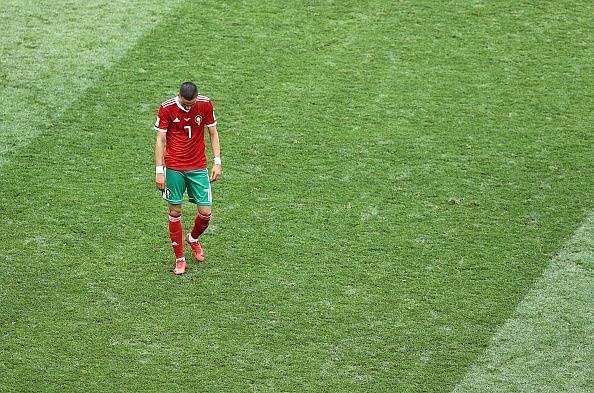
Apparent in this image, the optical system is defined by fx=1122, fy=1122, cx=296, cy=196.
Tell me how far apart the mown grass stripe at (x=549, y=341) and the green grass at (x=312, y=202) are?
12cm

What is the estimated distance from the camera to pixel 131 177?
1008 centimetres

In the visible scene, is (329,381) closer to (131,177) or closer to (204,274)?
(204,274)

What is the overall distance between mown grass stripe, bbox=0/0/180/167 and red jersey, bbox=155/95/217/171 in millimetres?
2355

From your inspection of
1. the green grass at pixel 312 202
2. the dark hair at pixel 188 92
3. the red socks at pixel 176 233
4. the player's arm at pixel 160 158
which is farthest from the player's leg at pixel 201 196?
the dark hair at pixel 188 92

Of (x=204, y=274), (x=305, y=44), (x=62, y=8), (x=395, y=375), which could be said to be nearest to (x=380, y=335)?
(x=395, y=375)

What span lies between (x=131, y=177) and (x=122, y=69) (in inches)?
76.3

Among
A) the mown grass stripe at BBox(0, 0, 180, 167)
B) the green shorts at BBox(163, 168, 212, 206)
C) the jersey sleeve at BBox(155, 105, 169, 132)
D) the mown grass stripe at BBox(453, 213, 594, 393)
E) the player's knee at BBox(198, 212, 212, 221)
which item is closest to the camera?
the mown grass stripe at BBox(453, 213, 594, 393)

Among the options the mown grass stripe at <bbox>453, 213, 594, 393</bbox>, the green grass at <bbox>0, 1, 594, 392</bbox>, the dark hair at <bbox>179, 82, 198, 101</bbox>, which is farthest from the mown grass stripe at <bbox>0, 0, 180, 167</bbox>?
the mown grass stripe at <bbox>453, 213, 594, 393</bbox>

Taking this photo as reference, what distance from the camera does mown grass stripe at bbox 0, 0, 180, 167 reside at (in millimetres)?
10945

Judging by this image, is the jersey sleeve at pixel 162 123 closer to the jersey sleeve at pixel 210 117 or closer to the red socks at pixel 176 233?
the jersey sleeve at pixel 210 117

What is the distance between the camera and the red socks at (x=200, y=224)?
8.82 meters

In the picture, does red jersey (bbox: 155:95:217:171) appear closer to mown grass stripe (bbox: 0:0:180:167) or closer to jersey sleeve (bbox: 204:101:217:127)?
jersey sleeve (bbox: 204:101:217:127)

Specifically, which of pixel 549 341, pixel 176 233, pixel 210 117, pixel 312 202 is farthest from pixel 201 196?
pixel 549 341

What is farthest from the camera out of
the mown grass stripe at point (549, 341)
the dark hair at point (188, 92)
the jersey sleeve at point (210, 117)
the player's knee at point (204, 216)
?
the player's knee at point (204, 216)
